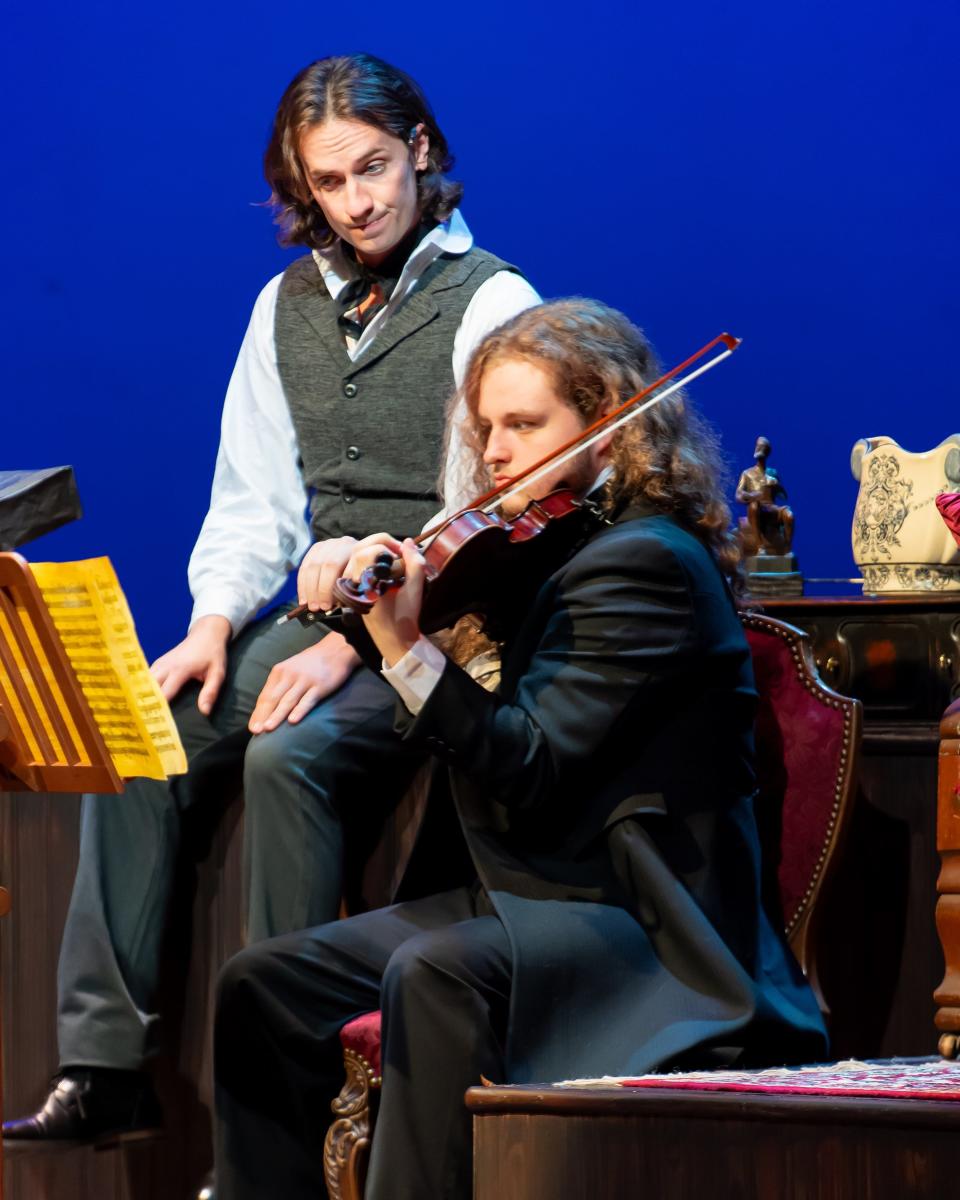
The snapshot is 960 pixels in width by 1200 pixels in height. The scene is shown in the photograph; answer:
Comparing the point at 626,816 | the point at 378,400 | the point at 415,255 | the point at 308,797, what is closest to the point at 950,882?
the point at 626,816

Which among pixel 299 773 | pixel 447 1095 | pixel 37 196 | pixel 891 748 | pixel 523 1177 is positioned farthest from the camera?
pixel 37 196

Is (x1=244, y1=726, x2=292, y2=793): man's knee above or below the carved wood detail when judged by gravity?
above

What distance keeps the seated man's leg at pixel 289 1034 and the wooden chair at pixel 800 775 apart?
388mm

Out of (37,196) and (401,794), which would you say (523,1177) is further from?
(37,196)

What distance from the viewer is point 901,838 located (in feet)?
9.29

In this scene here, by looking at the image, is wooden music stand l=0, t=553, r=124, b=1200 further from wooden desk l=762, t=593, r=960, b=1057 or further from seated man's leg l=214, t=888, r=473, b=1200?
wooden desk l=762, t=593, r=960, b=1057

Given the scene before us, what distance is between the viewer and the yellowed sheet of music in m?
1.94

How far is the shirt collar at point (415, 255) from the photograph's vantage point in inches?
113

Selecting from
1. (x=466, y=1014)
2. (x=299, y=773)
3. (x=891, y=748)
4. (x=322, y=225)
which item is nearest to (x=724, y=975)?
(x=466, y=1014)

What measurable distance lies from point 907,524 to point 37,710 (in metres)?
1.43

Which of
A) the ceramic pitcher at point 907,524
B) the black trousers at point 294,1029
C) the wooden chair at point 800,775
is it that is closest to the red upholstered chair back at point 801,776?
the wooden chair at point 800,775

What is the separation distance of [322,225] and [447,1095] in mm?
1418

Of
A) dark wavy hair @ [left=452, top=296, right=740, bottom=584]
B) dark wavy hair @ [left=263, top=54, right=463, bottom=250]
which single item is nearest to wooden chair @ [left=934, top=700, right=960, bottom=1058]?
dark wavy hair @ [left=452, top=296, right=740, bottom=584]

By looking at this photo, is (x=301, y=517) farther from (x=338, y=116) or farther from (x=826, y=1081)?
(x=826, y=1081)
